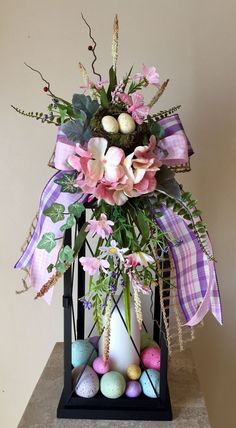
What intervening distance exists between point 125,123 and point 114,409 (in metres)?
0.53

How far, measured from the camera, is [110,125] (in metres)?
0.66

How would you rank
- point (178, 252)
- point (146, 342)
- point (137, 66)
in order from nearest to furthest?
point (178, 252)
point (146, 342)
point (137, 66)

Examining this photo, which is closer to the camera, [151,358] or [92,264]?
[92,264]

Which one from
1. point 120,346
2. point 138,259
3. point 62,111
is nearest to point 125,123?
point 62,111

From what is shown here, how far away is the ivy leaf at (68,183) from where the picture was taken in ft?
2.22

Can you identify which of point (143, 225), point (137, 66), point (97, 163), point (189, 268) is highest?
point (137, 66)

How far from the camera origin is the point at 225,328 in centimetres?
114

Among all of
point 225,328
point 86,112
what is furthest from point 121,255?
point 225,328

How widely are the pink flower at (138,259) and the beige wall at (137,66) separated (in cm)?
45

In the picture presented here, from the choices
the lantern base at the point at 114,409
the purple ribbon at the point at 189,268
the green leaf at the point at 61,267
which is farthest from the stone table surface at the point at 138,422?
the green leaf at the point at 61,267

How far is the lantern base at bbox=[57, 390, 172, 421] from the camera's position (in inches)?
30.5

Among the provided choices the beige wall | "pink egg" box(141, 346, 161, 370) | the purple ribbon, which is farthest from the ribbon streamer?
the beige wall

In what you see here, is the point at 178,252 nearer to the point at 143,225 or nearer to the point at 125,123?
the point at 143,225

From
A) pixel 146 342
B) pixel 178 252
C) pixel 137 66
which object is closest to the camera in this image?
pixel 178 252
